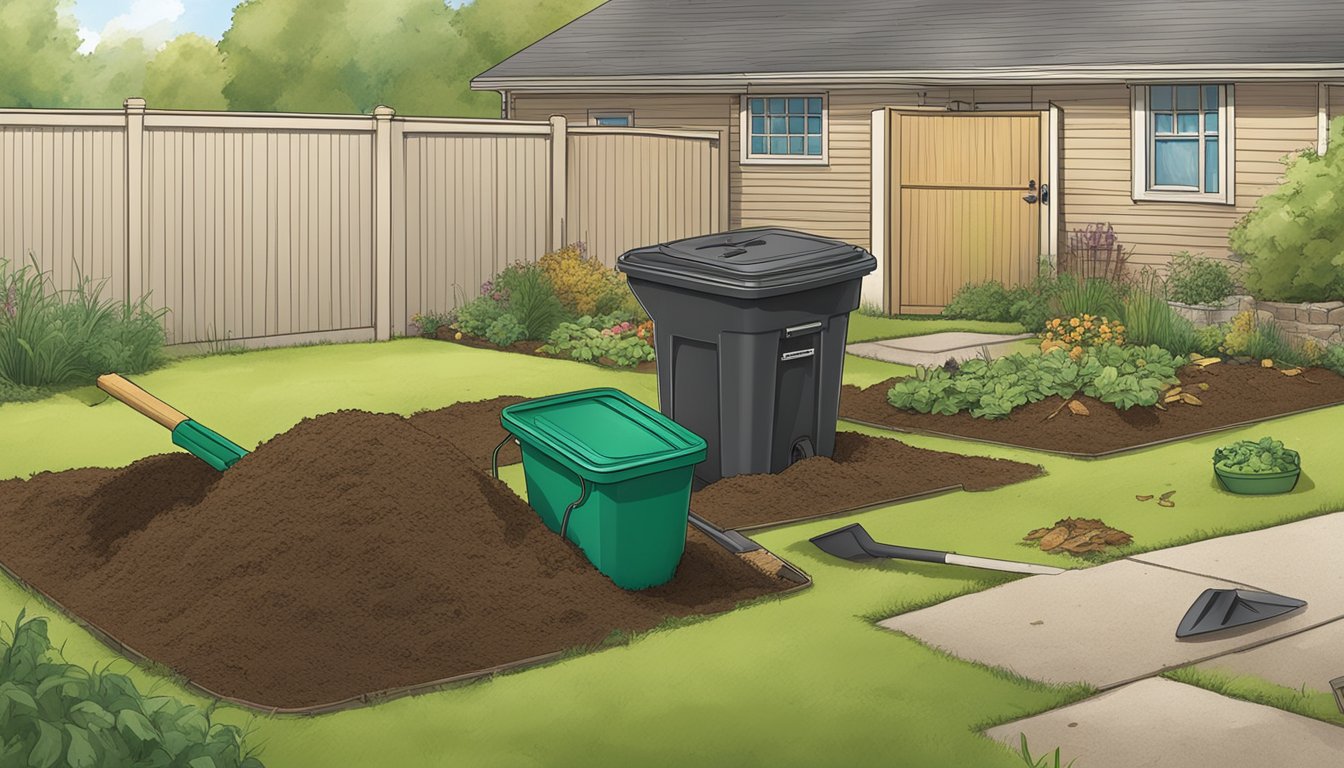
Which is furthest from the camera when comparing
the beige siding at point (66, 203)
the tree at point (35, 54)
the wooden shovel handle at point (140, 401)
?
the tree at point (35, 54)

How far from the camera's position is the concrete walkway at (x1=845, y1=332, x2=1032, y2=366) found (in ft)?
48.4

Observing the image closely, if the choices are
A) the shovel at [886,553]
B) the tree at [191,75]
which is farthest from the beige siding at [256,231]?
the tree at [191,75]

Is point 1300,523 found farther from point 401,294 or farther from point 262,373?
point 401,294

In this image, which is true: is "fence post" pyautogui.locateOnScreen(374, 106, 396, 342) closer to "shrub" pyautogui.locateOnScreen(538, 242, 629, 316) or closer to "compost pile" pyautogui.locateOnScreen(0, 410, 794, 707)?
"shrub" pyautogui.locateOnScreen(538, 242, 629, 316)

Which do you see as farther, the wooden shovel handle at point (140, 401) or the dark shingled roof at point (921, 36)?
the dark shingled roof at point (921, 36)

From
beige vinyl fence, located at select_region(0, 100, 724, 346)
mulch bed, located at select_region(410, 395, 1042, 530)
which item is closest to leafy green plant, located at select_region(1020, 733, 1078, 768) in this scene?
mulch bed, located at select_region(410, 395, 1042, 530)

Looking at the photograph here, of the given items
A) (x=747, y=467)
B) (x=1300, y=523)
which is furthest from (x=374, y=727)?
(x=1300, y=523)

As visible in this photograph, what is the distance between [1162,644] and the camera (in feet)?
21.8

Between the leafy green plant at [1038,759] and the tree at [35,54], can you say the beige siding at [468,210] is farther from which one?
the tree at [35,54]

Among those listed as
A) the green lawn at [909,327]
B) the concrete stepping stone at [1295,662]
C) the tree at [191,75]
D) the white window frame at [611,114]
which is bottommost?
the concrete stepping stone at [1295,662]

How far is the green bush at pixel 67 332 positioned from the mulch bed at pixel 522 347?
9.10 feet

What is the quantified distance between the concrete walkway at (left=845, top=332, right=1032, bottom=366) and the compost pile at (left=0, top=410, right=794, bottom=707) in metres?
7.23

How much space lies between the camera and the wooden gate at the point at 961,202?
18500mm

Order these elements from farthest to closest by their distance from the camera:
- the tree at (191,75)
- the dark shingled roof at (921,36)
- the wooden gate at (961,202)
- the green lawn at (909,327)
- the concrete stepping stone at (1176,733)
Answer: the tree at (191,75) < the wooden gate at (961,202) < the dark shingled roof at (921,36) < the green lawn at (909,327) < the concrete stepping stone at (1176,733)
